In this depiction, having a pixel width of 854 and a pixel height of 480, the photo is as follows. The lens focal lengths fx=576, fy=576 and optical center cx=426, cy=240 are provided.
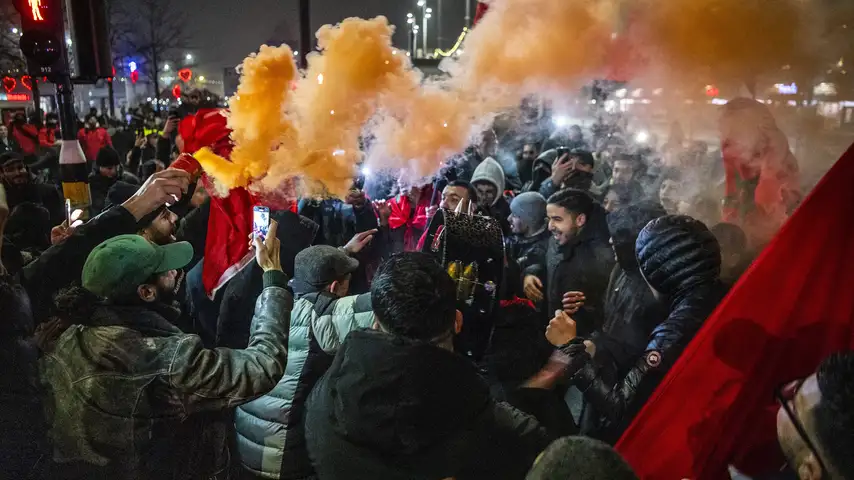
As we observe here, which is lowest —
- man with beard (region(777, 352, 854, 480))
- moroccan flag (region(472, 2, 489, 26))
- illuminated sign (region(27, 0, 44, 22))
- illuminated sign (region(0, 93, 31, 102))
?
man with beard (region(777, 352, 854, 480))

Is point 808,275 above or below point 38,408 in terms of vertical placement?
above

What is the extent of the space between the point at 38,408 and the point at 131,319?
0.79 meters

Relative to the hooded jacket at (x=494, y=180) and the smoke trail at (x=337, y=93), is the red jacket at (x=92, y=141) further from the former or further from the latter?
the hooded jacket at (x=494, y=180)

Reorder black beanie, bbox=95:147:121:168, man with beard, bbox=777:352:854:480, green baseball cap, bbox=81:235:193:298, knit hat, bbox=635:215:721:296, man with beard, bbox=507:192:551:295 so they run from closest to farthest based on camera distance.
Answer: man with beard, bbox=777:352:854:480
green baseball cap, bbox=81:235:193:298
knit hat, bbox=635:215:721:296
man with beard, bbox=507:192:551:295
black beanie, bbox=95:147:121:168

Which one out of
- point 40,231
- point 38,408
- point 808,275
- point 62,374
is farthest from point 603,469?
point 40,231

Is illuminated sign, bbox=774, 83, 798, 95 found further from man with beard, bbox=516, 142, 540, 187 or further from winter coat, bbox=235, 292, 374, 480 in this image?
man with beard, bbox=516, 142, 540, 187

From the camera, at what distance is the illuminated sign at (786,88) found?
414 centimetres

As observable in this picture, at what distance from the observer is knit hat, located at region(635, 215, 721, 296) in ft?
9.90

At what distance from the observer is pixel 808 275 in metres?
2.32

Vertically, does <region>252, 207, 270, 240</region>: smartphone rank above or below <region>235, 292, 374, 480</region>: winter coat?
above

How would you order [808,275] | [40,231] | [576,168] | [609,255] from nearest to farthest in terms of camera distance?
[808,275], [609,255], [40,231], [576,168]

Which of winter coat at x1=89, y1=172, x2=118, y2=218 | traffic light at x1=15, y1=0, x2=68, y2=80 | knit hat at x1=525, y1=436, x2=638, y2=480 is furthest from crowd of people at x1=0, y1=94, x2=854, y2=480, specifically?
winter coat at x1=89, y1=172, x2=118, y2=218

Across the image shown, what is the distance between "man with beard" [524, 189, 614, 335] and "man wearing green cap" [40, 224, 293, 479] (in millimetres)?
2504

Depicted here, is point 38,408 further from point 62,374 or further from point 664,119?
point 664,119
